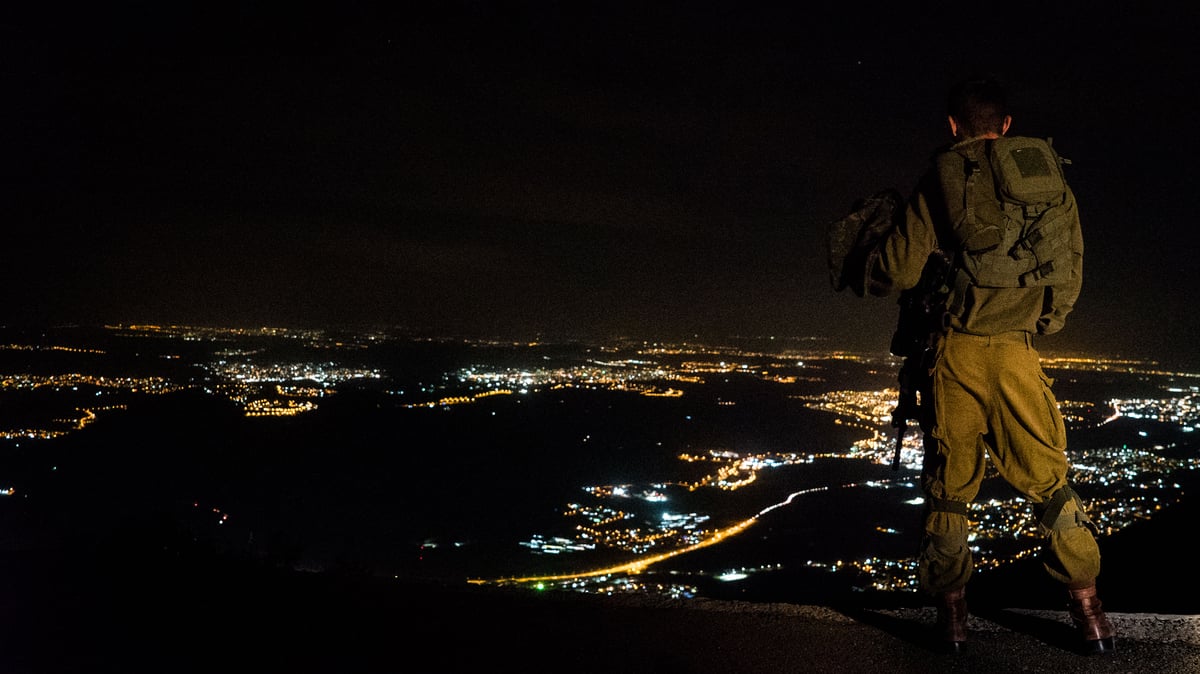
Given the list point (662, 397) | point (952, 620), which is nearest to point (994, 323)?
point (952, 620)

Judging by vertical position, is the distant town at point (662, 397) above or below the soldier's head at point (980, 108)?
below

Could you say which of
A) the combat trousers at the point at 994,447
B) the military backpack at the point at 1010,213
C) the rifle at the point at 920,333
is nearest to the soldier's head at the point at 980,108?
the military backpack at the point at 1010,213

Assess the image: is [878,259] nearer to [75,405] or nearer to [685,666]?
[685,666]

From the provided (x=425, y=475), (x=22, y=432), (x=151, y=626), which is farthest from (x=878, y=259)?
(x=22, y=432)

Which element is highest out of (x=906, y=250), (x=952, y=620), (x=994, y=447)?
(x=906, y=250)

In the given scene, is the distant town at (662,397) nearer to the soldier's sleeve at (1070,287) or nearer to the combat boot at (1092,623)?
the combat boot at (1092,623)

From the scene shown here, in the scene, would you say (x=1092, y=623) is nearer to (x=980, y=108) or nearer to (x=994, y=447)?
(x=994, y=447)
